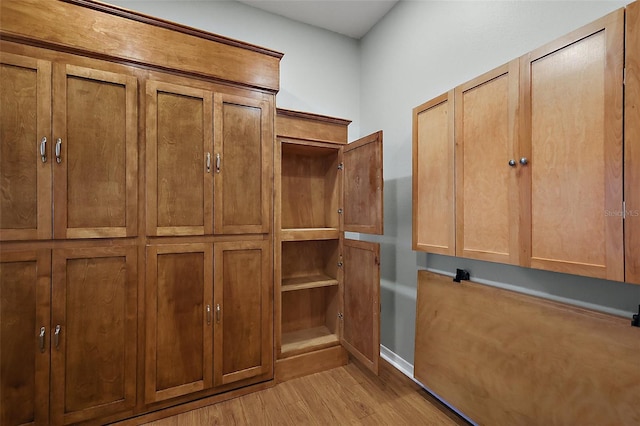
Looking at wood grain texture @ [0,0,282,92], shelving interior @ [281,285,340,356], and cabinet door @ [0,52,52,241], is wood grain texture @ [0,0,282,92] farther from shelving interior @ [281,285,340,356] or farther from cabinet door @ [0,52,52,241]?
shelving interior @ [281,285,340,356]

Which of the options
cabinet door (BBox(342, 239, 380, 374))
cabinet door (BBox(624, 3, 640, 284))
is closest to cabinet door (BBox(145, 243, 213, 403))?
cabinet door (BBox(342, 239, 380, 374))

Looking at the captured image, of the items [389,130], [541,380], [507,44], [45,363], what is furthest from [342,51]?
[45,363]

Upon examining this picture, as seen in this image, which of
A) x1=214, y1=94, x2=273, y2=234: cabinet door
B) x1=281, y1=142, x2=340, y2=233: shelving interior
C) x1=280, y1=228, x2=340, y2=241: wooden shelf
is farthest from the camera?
x1=281, y1=142, x2=340, y2=233: shelving interior

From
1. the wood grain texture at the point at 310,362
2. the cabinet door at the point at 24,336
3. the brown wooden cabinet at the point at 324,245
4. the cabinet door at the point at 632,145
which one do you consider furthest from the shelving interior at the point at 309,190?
the cabinet door at the point at 632,145

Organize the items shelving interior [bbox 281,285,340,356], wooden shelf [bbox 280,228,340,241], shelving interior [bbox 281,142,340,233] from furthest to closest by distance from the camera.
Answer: shelving interior [bbox 281,142,340,233]
shelving interior [bbox 281,285,340,356]
wooden shelf [bbox 280,228,340,241]

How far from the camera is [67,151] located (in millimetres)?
1508

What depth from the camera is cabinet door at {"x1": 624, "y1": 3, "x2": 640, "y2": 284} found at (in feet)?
3.02

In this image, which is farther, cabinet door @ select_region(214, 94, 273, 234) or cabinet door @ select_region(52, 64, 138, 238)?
cabinet door @ select_region(214, 94, 273, 234)

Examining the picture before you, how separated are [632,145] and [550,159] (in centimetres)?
24

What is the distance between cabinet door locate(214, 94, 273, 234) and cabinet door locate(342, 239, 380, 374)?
0.69 m

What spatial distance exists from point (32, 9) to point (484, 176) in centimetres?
242

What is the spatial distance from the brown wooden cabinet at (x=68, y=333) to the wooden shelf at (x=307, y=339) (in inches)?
41.0

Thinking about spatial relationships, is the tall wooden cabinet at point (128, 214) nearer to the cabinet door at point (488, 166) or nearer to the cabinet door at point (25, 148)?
the cabinet door at point (25, 148)

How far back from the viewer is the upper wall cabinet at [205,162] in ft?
5.55
